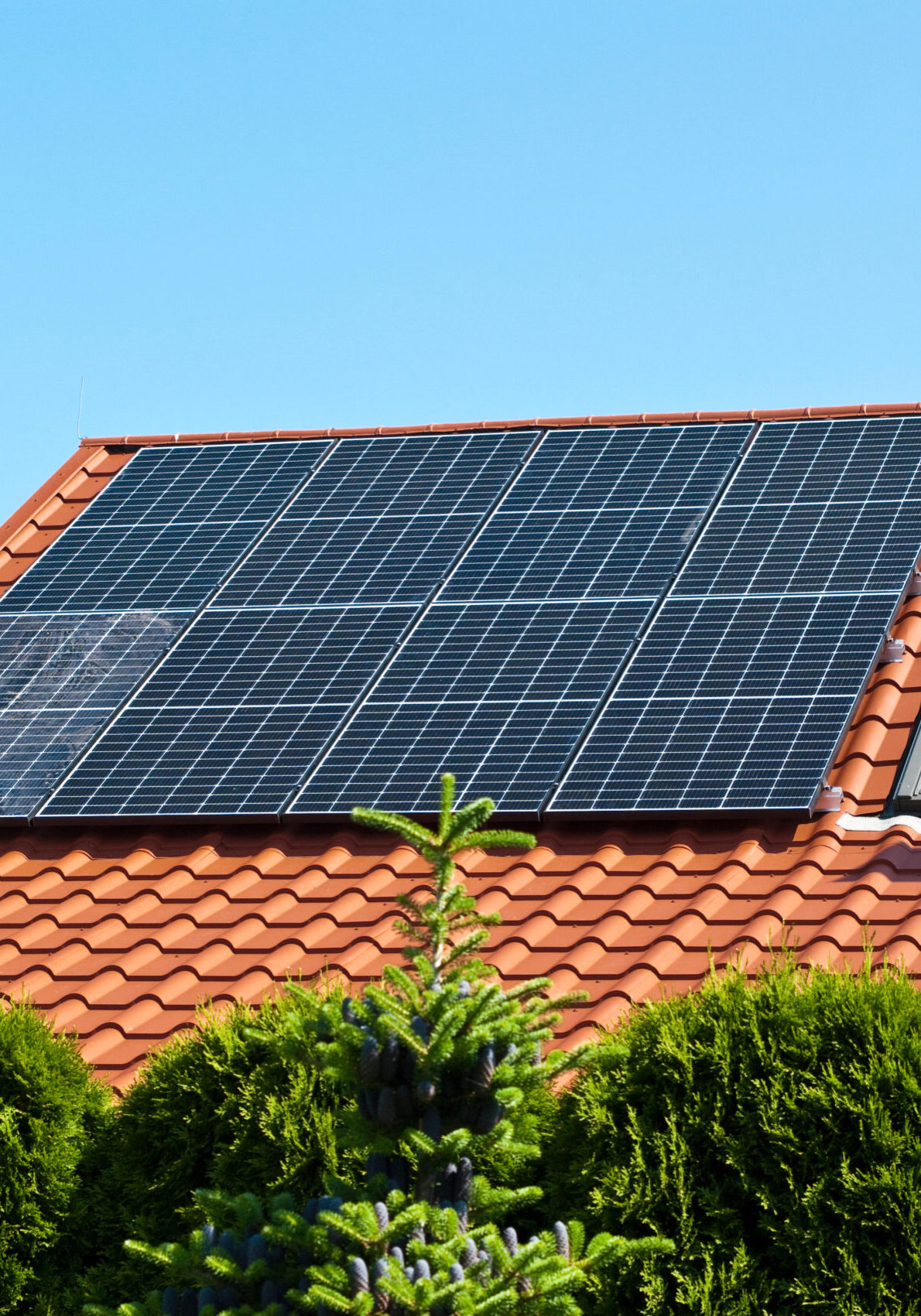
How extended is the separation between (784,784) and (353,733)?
2.87 m

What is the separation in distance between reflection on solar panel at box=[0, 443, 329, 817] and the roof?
2.52 ft

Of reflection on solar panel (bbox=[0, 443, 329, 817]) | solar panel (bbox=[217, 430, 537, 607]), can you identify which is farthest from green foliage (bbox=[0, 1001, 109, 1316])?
solar panel (bbox=[217, 430, 537, 607])

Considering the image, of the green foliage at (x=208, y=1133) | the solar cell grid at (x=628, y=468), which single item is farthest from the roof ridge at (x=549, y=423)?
the green foliage at (x=208, y=1133)

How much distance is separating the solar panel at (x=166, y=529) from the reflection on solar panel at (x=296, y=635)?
31 centimetres

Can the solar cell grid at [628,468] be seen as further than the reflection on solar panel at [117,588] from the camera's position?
Yes

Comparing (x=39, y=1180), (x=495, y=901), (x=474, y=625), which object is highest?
(x=474, y=625)

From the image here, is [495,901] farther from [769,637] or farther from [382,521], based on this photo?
[382,521]

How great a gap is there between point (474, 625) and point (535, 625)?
437 mm

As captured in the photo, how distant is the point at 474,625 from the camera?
12.8m

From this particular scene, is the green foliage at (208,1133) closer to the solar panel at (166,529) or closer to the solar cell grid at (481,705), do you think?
the solar cell grid at (481,705)

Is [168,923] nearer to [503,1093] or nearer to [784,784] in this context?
[784,784]

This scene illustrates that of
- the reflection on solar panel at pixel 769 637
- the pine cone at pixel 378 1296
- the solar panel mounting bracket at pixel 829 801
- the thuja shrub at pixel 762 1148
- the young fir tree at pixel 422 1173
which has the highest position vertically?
the reflection on solar panel at pixel 769 637

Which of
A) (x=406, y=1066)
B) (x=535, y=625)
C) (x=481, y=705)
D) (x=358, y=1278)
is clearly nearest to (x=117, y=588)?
(x=535, y=625)

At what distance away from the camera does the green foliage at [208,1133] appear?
26.9 ft
